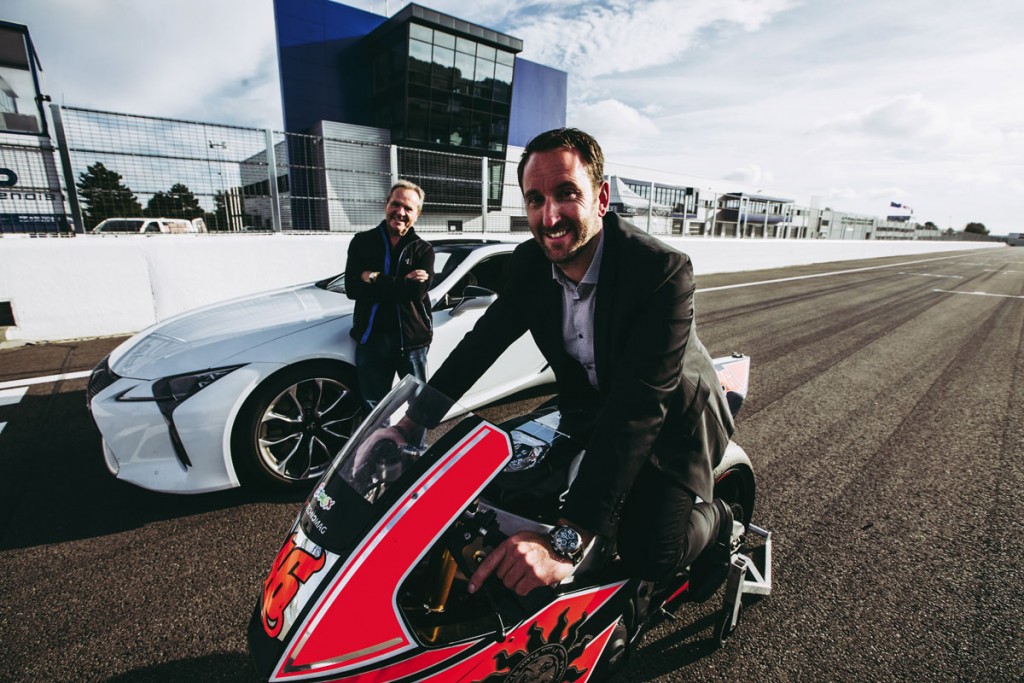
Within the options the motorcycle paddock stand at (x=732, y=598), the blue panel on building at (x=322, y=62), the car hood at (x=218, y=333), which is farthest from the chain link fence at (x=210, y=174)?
the blue panel on building at (x=322, y=62)

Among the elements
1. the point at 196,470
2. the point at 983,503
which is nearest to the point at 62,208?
the point at 196,470

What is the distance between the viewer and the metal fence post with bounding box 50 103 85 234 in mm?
6180

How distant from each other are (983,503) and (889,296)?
12.4 meters

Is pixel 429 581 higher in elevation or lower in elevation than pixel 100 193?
lower

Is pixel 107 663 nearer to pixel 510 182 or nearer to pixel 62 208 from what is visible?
pixel 62 208

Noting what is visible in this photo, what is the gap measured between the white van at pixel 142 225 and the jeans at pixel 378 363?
213 inches

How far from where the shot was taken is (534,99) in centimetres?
4019

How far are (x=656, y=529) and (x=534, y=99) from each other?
4336 centimetres

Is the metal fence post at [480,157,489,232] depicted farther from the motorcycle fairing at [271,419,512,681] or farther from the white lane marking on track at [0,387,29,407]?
the motorcycle fairing at [271,419,512,681]

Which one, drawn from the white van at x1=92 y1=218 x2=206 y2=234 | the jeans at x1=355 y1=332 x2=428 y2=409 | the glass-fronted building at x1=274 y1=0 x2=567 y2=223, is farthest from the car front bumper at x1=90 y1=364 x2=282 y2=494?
the glass-fronted building at x1=274 y1=0 x2=567 y2=223

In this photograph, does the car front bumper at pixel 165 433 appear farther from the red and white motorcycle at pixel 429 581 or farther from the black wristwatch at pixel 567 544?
the black wristwatch at pixel 567 544

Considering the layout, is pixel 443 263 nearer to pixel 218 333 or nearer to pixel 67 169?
pixel 218 333

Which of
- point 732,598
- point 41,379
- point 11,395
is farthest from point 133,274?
point 732,598

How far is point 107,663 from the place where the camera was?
1.85 metres
